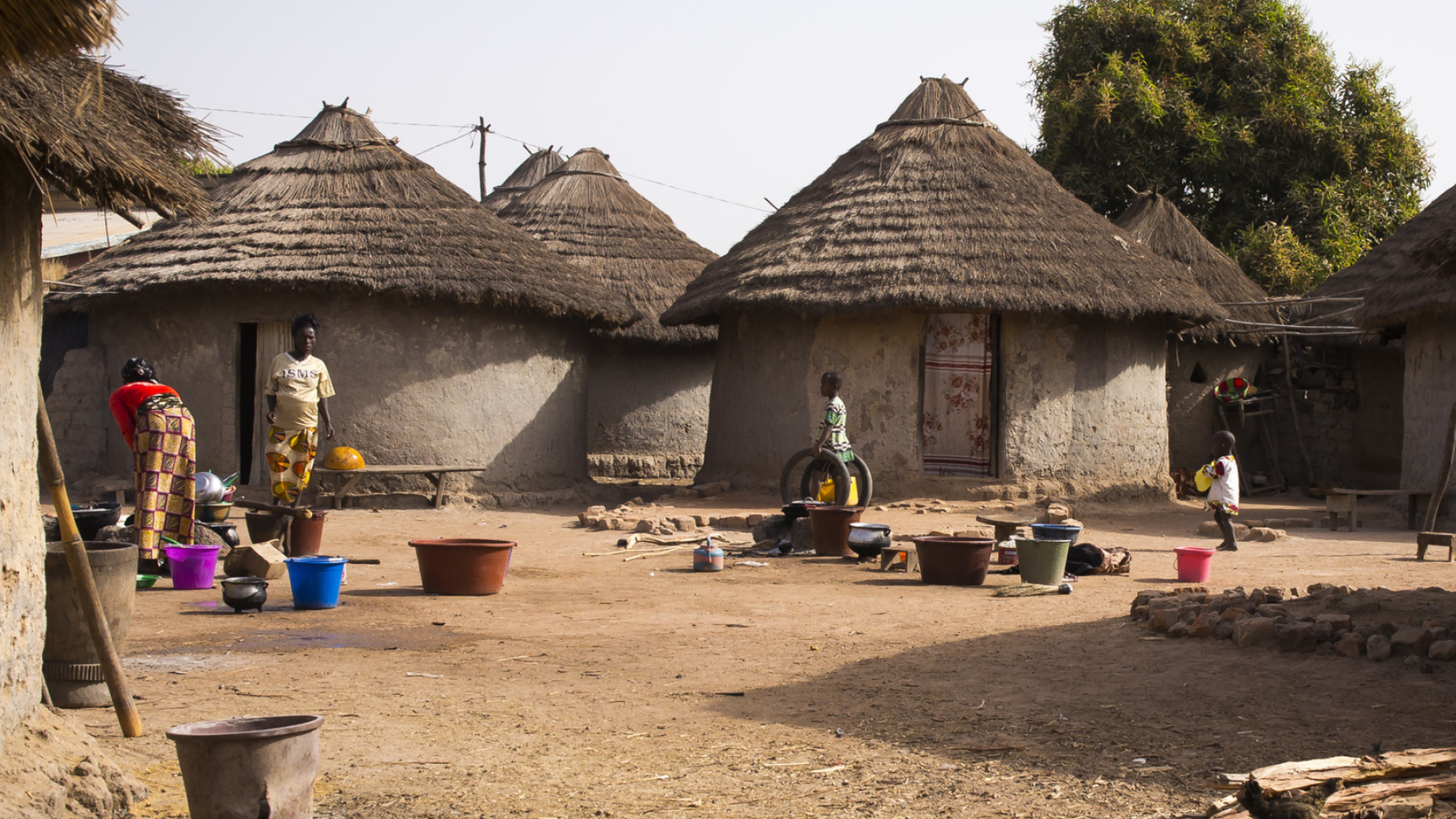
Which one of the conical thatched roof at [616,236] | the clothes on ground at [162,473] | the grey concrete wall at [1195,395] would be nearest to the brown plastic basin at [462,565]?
the clothes on ground at [162,473]

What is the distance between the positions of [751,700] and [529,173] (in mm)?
19756

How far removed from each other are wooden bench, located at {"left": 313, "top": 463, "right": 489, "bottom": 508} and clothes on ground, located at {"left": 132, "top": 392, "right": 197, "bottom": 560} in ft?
13.0

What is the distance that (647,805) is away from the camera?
10.7 ft

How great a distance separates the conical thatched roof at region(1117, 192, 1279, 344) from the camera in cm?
1611

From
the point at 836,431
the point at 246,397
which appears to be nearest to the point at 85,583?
the point at 836,431

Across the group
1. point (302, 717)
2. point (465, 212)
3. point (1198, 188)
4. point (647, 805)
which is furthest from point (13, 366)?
point (1198, 188)

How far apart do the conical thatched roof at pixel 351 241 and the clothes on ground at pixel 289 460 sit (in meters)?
3.06

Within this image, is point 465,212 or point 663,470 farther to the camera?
point 663,470

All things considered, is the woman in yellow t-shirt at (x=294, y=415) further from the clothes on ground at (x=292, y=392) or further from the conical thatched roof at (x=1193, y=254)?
the conical thatched roof at (x=1193, y=254)

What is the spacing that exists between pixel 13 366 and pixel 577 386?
10.3m

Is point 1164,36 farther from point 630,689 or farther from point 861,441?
point 630,689

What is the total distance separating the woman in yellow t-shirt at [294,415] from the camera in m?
8.71

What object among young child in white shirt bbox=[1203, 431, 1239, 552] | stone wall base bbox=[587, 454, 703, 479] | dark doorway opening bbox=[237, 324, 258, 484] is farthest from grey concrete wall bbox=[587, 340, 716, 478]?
young child in white shirt bbox=[1203, 431, 1239, 552]

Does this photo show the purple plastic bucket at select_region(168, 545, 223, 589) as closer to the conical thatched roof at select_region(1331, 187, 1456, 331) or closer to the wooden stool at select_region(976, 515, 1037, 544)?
the wooden stool at select_region(976, 515, 1037, 544)
